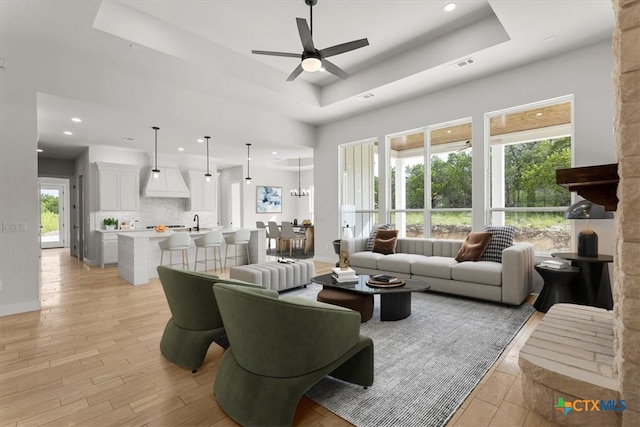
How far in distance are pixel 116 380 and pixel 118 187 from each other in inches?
261

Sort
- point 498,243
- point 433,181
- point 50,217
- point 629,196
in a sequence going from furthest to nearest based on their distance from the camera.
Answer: point 50,217, point 433,181, point 498,243, point 629,196

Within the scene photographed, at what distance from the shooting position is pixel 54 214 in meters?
10.4

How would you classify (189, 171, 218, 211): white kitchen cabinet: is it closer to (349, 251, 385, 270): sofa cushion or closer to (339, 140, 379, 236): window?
(339, 140, 379, 236): window

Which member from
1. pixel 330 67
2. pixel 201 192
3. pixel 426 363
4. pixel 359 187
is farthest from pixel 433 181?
pixel 201 192

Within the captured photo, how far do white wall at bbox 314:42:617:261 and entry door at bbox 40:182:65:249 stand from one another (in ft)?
30.5

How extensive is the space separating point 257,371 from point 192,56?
13.8 ft

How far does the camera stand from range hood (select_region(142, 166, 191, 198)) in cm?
798

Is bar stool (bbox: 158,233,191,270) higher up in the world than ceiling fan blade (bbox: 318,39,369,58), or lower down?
lower down

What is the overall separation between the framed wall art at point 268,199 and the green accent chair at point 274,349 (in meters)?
10.0

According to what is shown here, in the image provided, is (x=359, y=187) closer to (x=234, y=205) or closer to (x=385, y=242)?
(x=385, y=242)

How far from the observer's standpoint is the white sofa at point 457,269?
364cm

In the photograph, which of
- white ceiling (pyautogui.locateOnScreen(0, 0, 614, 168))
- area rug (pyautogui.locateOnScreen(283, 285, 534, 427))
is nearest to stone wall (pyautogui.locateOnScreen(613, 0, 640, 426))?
area rug (pyautogui.locateOnScreen(283, 285, 534, 427))

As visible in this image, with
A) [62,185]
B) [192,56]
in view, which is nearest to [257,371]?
[192,56]

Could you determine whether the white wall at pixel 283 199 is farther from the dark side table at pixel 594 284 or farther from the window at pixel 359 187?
the dark side table at pixel 594 284
